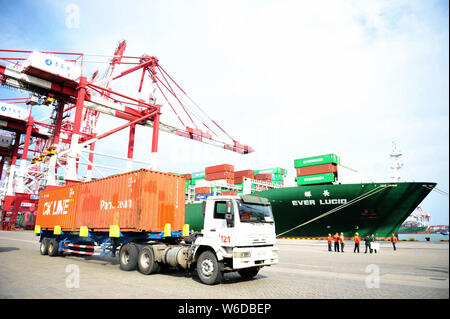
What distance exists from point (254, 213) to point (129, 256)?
5.56m

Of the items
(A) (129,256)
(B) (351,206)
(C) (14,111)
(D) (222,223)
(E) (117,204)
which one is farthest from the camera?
(C) (14,111)

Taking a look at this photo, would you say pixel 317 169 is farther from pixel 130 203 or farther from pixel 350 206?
pixel 130 203

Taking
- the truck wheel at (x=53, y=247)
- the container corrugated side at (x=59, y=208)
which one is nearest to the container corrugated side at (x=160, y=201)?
the container corrugated side at (x=59, y=208)

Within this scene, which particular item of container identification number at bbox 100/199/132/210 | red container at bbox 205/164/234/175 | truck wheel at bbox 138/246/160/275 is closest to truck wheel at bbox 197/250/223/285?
truck wheel at bbox 138/246/160/275

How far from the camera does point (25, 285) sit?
749 centimetres

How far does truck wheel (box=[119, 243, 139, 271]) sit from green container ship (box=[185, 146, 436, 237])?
1783 cm

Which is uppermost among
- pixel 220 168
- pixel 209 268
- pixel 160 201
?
pixel 220 168

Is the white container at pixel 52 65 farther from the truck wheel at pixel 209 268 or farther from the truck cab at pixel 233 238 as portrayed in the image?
the truck wheel at pixel 209 268

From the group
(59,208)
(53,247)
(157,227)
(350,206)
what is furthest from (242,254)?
(350,206)

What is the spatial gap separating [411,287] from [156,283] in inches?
304

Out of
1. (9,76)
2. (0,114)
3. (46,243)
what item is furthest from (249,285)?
(0,114)

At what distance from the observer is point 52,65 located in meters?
24.3

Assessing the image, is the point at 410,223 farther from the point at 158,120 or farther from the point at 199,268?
the point at 199,268

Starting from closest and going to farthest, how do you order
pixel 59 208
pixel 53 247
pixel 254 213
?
pixel 254 213 → pixel 53 247 → pixel 59 208
